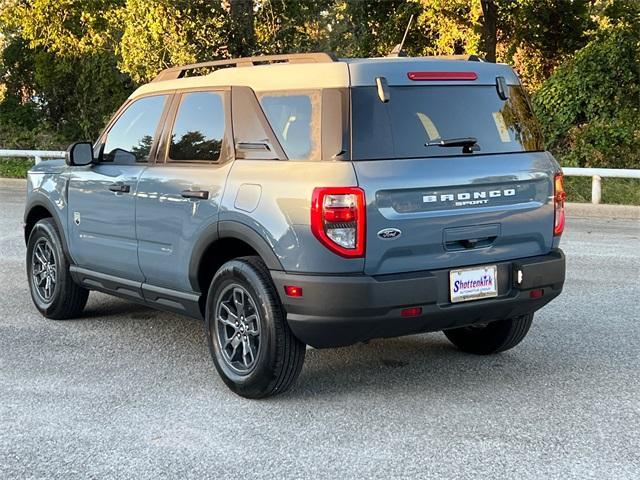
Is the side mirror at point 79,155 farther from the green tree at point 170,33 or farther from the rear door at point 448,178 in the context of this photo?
the green tree at point 170,33

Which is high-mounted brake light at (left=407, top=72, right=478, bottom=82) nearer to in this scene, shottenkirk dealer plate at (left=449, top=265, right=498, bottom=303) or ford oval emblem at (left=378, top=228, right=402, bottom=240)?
ford oval emblem at (left=378, top=228, right=402, bottom=240)

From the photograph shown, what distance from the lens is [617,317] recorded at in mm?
7035

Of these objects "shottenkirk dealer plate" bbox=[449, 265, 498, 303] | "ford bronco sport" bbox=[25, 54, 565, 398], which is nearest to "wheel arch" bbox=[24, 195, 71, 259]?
"ford bronco sport" bbox=[25, 54, 565, 398]

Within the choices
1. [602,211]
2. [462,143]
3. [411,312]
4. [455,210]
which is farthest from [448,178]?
[602,211]

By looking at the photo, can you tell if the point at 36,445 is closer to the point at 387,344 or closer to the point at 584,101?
the point at 387,344

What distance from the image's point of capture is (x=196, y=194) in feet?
17.6

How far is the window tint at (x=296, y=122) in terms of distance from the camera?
4820mm

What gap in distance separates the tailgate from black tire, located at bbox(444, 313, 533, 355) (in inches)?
27.8

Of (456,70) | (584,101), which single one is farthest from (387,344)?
(584,101)

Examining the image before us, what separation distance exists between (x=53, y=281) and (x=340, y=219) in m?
3.41

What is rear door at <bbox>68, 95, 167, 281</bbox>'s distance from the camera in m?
6.04

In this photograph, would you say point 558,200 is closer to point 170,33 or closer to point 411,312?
point 411,312

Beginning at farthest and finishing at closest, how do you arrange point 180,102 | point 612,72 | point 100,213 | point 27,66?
1. point 27,66
2. point 612,72
3. point 100,213
4. point 180,102

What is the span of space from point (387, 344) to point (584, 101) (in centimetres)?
1373
